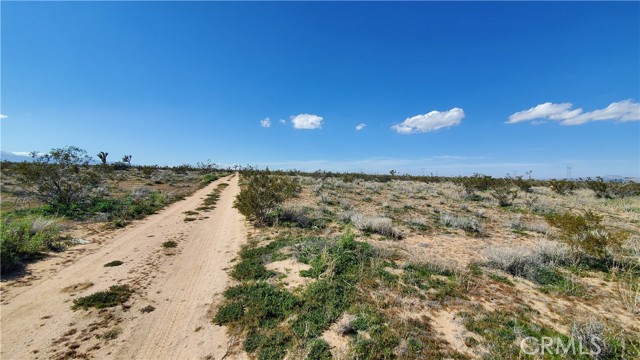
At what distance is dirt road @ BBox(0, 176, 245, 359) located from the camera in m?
5.12

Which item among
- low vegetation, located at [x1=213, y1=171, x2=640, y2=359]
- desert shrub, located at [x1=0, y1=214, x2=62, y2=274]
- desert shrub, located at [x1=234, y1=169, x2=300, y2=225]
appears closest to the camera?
low vegetation, located at [x1=213, y1=171, x2=640, y2=359]

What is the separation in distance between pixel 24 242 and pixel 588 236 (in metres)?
18.8

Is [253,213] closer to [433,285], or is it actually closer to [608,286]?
[433,285]

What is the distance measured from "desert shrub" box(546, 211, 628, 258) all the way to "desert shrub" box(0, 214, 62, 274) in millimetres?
17698

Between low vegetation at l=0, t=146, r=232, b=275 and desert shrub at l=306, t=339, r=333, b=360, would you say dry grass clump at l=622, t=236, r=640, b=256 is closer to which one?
desert shrub at l=306, t=339, r=333, b=360

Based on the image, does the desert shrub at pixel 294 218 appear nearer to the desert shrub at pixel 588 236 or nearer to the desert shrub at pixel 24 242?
the desert shrub at pixel 24 242

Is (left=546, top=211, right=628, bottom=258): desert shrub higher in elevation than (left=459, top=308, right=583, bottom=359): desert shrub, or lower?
higher

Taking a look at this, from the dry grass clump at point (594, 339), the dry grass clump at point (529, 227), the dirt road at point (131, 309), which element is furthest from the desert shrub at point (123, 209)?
the dry grass clump at point (529, 227)

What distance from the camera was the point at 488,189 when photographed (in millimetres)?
30797

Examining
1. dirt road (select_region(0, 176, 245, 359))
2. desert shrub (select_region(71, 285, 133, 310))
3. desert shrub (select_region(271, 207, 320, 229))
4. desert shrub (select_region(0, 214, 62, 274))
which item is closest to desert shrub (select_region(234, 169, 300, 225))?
desert shrub (select_region(271, 207, 320, 229))

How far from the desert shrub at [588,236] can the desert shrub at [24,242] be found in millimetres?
17698

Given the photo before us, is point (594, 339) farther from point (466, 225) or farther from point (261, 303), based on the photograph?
point (466, 225)

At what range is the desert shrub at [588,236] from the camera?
843 centimetres

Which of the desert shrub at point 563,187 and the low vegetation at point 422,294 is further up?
the desert shrub at point 563,187
